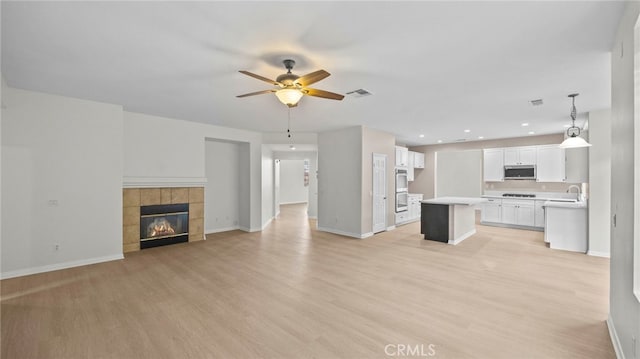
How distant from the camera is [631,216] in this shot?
1929 mm

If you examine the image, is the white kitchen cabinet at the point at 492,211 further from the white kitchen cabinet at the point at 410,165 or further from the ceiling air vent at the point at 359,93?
the ceiling air vent at the point at 359,93

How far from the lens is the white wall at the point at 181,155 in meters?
5.50

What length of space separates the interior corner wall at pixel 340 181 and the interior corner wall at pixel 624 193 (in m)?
4.52

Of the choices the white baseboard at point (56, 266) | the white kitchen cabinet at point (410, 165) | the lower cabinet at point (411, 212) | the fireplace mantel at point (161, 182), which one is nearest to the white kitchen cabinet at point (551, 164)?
the lower cabinet at point (411, 212)

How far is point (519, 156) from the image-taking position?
8180 mm

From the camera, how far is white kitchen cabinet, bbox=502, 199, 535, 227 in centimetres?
752

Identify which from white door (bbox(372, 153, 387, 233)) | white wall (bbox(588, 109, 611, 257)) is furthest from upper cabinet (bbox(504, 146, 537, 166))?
white door (bbox(372, 153, 387, 233))

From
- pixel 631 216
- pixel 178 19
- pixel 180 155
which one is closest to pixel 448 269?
pixel 631 216

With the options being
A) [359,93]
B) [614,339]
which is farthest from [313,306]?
[359,93]

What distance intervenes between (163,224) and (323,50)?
202 inches

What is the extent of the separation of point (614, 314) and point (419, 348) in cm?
180

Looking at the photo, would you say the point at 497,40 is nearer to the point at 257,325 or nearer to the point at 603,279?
the point at 257,325

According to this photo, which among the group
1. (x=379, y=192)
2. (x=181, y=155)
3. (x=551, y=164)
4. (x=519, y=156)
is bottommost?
(x=379, y=192)

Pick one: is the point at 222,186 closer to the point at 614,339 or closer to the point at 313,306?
the point at 313,306
